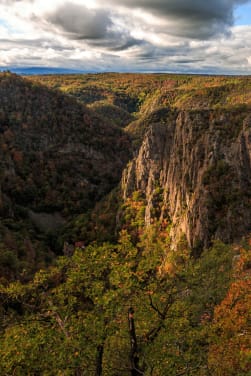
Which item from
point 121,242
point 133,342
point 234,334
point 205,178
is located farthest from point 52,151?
point 133,342

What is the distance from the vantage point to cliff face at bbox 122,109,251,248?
62.2 metres

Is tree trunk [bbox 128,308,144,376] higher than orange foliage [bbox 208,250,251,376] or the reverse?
higher

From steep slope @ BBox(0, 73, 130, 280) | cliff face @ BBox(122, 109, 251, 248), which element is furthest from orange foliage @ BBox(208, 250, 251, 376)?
steep slope @ BBox(0, 73, 130, 280)

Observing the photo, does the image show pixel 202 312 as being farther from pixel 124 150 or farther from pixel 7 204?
pixel 124 150

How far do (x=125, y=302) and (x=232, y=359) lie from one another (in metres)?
10.3

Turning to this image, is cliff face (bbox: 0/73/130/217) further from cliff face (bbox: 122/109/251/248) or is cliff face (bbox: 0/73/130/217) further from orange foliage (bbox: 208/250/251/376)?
orange foliage (bbox: 208/250/251/376)

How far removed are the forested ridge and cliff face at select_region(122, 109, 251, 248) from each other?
25 cm

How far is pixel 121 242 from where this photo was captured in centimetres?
1959

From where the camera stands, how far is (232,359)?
75.0 ft

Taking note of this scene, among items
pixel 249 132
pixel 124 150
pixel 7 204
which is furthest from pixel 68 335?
pixel 124 150

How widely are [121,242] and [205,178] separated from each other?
2003 inches

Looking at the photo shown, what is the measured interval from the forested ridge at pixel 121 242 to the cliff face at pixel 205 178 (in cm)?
25

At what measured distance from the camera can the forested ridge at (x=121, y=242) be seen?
690 inches

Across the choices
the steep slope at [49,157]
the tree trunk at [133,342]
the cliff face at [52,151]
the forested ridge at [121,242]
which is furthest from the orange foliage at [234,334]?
the cliff face at [52,151]
